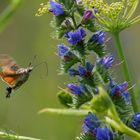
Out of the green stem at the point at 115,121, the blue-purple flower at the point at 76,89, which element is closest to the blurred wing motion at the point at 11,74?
the blue-purple flower at the point at 76,89

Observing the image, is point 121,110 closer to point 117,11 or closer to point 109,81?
point 109,81

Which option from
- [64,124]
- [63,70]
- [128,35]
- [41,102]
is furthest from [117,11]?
[128,35]

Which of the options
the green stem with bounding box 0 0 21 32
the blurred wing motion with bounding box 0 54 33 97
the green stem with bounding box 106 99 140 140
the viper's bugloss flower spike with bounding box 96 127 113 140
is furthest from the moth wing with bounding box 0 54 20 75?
the green stem with bounding box 106 99 140 140

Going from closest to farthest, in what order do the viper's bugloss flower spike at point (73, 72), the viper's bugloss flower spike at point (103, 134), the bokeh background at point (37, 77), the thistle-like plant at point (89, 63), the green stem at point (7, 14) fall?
1. the viper's bugloss flower spike at point (103, 134)
2. the thistle-like plant at point (89, 63)
3. the viper's bugloss flower spike at point (73, 72)
4. the green stem at point (7, 14)
5. the bokeh background at point (37, 77)

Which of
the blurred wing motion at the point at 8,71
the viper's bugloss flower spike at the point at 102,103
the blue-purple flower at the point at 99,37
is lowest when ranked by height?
the viper's bugloss flower spike at the point at 102,103

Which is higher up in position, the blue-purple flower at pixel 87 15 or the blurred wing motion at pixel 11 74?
the blue-purple flower at pixel 87 15

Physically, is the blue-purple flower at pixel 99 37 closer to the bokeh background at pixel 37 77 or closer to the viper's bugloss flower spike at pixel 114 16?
the viper's bugloss flower spike at pixel 114 16

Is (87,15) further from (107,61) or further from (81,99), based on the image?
(81,99)

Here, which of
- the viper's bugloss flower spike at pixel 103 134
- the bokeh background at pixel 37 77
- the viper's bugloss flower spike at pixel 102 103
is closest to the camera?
the viper's bugloss flower spike at pixel 102 103
